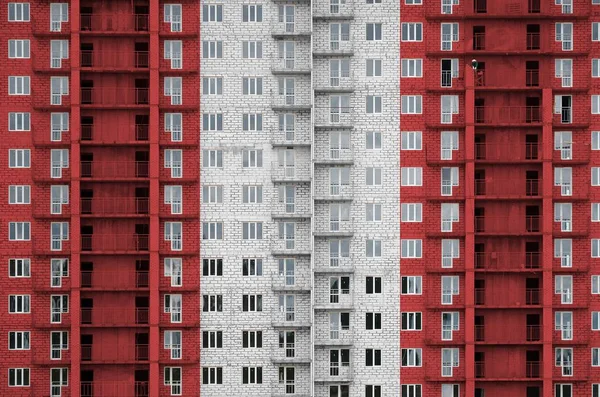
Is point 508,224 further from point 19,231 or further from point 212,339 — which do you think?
point 19,231

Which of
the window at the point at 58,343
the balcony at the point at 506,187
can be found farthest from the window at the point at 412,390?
the window at the point at 58,343

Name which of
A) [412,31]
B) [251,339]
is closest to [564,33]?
[412,31]

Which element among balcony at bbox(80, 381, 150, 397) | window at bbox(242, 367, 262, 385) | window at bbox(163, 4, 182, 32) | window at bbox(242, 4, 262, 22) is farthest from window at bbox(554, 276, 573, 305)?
window at bbox(163, 4, 182, 32)

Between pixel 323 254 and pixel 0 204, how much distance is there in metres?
28.5

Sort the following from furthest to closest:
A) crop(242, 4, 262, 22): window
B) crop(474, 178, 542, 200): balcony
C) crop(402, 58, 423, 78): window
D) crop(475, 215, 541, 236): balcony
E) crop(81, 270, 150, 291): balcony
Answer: crop(242, 4, 262, 22): window
crop(402, 58, 423, 78): window
crop(474, 178, 542, 200): balcony
crop(475, 215, 541, 236): balcony
crop(81, 270, 150, 291): balcony

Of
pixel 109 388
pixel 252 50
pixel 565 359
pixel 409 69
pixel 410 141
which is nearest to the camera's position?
pixel 109 388

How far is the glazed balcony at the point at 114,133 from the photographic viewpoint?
7819 centimetres

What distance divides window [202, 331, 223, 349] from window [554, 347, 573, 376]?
95.9 feet

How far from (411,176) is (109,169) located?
86.7 ft

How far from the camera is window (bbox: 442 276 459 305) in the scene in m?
78.2

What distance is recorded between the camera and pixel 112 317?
253 ft

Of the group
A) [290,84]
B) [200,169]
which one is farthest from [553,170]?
[200,169]

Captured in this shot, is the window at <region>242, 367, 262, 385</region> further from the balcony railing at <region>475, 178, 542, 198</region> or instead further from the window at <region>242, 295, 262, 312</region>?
the balcony railing at <region>475, 178, 542, 198</region>

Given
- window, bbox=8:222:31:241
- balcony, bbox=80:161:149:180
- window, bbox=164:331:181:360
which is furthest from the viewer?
window, bbox=8:222:31:241
